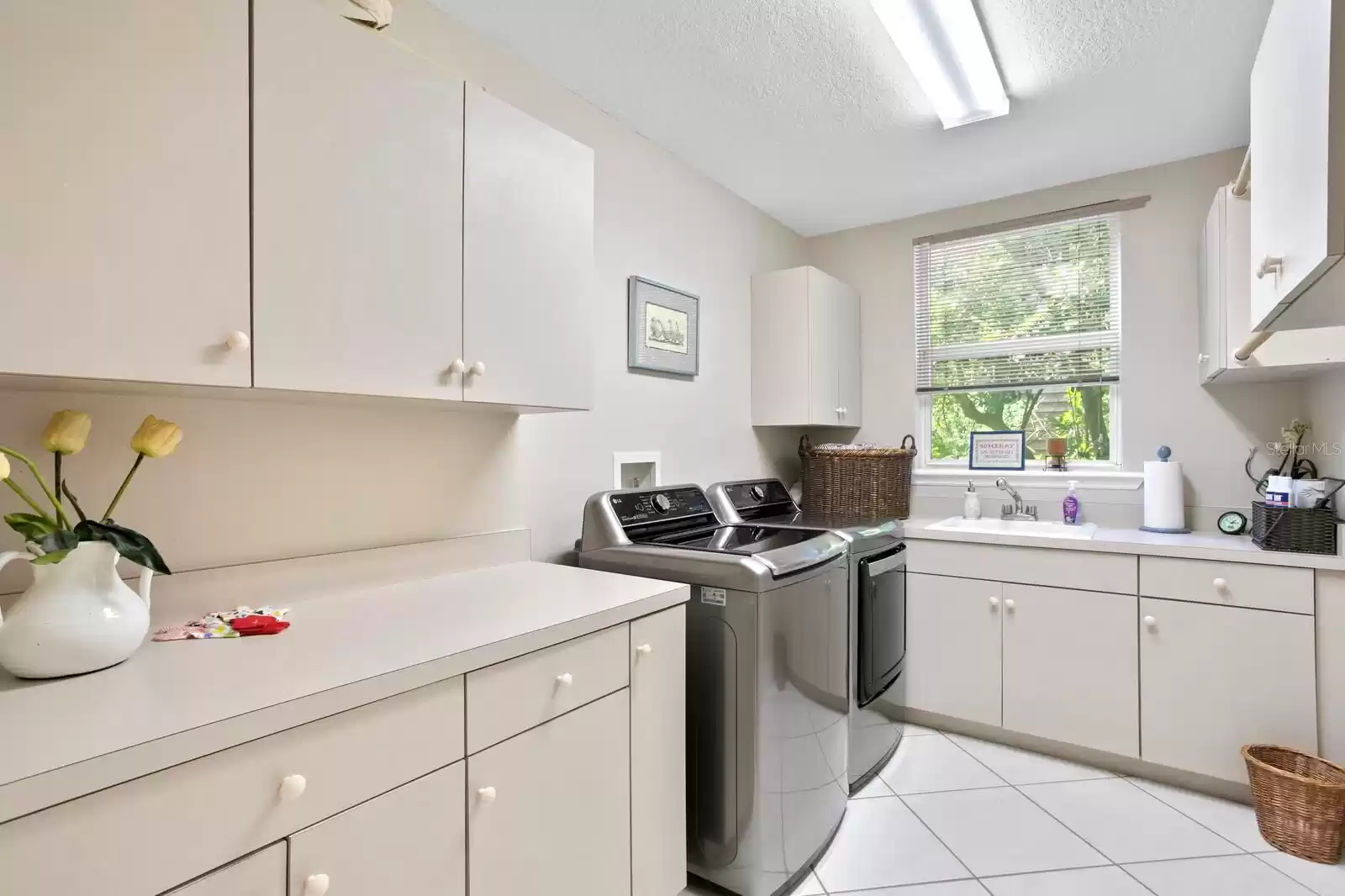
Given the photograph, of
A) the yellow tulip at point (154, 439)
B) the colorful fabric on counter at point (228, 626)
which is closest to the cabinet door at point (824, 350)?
the colorful fabric on counter at point (228, 626)

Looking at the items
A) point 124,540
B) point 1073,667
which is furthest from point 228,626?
point 1073,667

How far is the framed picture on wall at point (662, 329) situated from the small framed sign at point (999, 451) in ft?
4.94

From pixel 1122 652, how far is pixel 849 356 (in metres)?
1.78

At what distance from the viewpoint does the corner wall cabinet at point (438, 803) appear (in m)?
0.75

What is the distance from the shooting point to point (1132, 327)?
286cm

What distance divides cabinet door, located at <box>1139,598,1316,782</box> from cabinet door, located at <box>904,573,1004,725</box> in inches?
20.0

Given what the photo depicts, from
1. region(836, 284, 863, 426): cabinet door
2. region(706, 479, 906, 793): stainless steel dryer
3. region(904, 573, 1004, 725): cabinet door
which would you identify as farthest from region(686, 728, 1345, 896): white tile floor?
region(836, 284, 863, 426): cabinet door

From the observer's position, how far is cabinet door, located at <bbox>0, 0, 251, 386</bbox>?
91 cm

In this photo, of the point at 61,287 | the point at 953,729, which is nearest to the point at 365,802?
the point at 61,287

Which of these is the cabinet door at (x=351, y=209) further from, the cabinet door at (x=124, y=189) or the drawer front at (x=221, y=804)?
the drawer front at (x=221, y=804)

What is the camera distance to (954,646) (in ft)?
9.05

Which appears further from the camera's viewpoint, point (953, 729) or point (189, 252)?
point (953, 729)

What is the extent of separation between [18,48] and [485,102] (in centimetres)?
81

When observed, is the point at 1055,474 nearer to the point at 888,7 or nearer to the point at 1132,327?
the point at 1132,327
